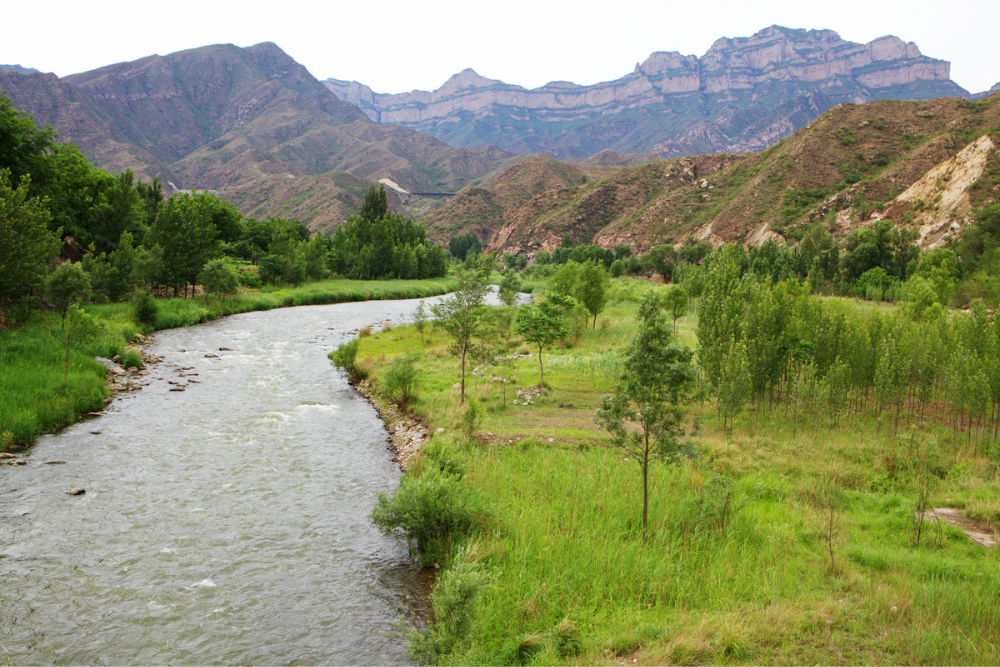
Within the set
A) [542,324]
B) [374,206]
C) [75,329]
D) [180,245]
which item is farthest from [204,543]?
[374,206]

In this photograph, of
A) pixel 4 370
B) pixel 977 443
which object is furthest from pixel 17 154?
pixel 977 443

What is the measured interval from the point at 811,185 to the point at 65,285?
127065 millimetres

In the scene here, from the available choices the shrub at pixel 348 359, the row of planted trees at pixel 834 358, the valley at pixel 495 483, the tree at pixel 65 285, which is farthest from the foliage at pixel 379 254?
the row of planted trees at pixel 834 358

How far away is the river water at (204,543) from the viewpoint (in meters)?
9.10

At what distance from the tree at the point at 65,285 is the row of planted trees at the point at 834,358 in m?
27.1

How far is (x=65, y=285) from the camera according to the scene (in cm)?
2262

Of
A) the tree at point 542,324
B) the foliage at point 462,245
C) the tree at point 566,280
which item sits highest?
the foliage at point 462,245

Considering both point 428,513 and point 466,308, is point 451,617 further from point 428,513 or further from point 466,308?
point 466,308

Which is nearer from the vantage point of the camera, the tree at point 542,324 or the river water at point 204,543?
the river water at point 204,543

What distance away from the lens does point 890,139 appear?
4387 inches

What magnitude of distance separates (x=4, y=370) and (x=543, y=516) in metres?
22.3

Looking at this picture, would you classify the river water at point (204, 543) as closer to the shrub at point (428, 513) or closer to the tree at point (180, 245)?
the shrub at point (428, 513)

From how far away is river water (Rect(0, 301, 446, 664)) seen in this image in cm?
910

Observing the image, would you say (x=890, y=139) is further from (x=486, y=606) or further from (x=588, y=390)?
(x=486, y=606)
